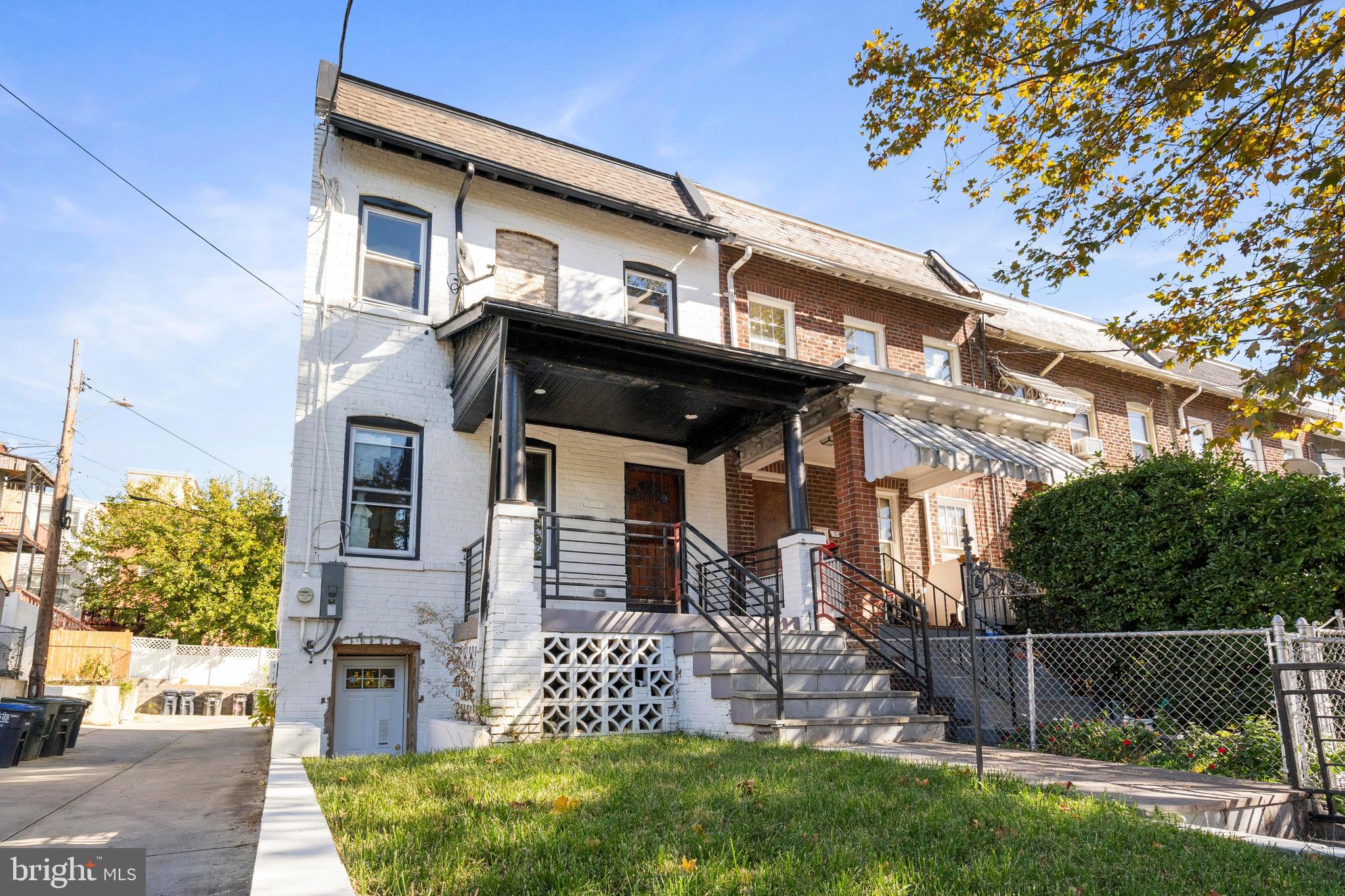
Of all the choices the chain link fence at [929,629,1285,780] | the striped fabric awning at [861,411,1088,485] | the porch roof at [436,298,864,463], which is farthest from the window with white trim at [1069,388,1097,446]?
the porch roof at [436,298,864,463]

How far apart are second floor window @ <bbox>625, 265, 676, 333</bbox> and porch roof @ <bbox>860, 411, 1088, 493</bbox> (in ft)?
11.3

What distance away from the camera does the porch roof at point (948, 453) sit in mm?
11477

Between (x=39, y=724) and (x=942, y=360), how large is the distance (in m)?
15.1

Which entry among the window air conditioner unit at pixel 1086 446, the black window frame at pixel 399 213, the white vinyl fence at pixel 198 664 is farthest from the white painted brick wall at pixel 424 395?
the white vinyl fence at pixel 198 664

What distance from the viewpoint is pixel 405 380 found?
1115 centimetres

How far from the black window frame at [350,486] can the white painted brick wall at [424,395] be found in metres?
0.07

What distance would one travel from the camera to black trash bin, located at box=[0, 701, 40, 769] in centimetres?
1022

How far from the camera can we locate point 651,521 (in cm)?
1241

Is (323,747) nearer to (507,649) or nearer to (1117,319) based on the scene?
(507,649)

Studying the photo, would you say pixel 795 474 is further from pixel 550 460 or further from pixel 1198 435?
pixel 1198 435

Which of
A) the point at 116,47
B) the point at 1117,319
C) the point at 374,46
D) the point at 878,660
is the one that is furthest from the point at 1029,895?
the point at 116,47

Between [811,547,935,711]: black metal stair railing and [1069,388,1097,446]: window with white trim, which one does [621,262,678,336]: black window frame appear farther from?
[1069,388,1097,446]: window with white trim

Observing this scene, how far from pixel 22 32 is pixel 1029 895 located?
1221 cm

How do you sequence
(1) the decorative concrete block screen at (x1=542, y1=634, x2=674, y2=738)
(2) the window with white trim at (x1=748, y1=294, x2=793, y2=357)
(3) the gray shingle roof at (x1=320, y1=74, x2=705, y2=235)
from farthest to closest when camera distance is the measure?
(2) the window with white trim at (x1=748, y1=294, x2=793, y2=357), (3) the gray shingle roof at (x1=320, y1=74, x2=705, y2=235), (1) the decorative concrete block screen at (x1=542, y1=634, x2=674, y2=738)
